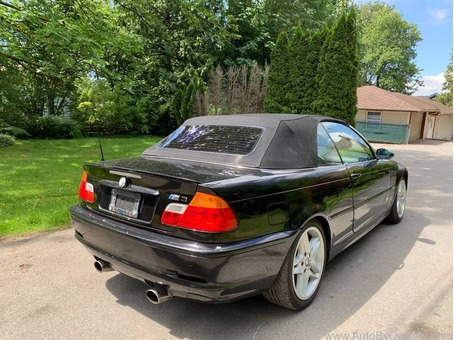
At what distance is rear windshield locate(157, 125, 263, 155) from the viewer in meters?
3.03

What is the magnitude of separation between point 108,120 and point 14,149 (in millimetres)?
6374

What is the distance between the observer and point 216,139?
3.28 m

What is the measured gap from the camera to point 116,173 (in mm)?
2631

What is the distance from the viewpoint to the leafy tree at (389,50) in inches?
1571

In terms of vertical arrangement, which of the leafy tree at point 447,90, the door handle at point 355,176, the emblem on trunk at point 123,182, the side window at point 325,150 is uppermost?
the leafy tree at point 447,90

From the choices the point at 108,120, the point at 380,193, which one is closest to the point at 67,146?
the point at 108,120

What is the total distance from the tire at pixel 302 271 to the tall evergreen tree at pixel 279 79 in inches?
490

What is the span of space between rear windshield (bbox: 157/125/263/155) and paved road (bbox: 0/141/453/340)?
4.47 ft

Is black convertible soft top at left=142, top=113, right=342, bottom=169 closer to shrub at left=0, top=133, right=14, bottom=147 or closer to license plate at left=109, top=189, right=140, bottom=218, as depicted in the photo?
license plate at left=109, top=189, right=140, bottom=218

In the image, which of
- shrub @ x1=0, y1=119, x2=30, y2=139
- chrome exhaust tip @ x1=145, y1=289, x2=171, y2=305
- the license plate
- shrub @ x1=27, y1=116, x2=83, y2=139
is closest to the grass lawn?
shrub @ x1=0, y1=119, x2=30, y2=139

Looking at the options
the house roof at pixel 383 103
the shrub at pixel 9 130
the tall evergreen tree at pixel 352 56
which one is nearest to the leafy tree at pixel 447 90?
the house roof at pixel 383 103

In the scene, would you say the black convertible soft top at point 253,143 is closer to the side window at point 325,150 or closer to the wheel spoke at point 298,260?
the side window at point 325,150

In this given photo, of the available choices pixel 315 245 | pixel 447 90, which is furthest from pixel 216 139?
pixel 447 90

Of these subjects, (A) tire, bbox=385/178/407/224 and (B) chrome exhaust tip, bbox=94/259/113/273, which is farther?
(A) tire, bbox=385/178/407/224
